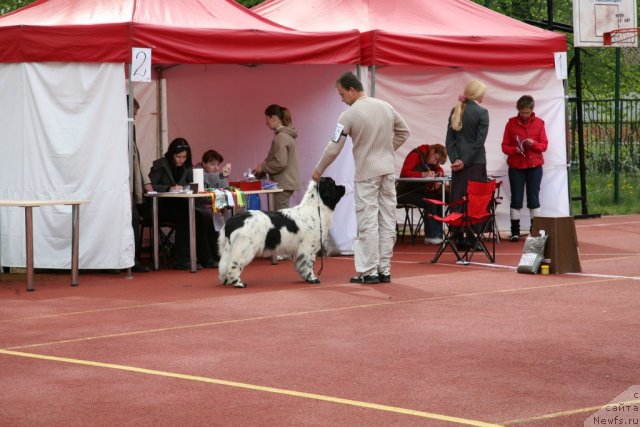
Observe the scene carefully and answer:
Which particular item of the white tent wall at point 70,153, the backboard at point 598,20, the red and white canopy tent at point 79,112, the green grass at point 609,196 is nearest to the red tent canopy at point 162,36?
the red and white canopy tent at point 79,112

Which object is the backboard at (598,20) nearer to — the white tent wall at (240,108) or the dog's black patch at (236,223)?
the white tent wall at (240,108)

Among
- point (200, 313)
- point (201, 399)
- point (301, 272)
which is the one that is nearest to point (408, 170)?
point (301, 272)

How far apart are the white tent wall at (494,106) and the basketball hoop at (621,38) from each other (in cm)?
304

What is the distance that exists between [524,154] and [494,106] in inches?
49.1

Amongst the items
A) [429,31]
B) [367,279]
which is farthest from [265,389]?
[429,31]

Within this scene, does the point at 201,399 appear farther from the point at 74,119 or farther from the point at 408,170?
the point at 408,170

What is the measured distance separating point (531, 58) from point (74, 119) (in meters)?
6.24

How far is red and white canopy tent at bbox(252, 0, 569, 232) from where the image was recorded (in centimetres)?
1525

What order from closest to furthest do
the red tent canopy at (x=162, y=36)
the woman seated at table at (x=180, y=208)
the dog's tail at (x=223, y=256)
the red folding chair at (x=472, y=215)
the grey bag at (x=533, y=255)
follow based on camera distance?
the dog's tail at (x=223, y=256)
the grey bag at (x=533, y=255)
the red tent canopy at (x=162, y=36)
the red folding chair at (x=472, y=215)
the woman seated at table at (x=180, y=208)

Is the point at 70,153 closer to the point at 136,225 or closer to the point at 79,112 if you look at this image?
the point at 79,112

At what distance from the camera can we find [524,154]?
54.6ft

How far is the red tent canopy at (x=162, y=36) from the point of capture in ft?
42.9

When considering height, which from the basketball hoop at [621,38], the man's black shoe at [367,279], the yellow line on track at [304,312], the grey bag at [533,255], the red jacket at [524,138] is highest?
the basketball hoop at [621,38]

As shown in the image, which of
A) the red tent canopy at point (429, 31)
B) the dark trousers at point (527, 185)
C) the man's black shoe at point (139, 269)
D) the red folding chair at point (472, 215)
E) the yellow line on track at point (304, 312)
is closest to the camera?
the yellow line on track at point (304, 312)
